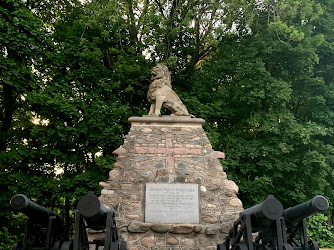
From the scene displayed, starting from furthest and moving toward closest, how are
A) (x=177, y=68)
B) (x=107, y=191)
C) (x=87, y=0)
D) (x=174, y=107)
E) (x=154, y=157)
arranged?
(x=177, y=68)
(x=87, y=0)
(x=174, y=107)
(x=154, y=157)
(x=107, y=191)

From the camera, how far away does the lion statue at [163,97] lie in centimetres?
731

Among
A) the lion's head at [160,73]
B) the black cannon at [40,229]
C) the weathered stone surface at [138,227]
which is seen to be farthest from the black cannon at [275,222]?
the lion's head at [160,73]

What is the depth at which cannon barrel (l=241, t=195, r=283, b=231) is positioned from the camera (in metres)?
3.71

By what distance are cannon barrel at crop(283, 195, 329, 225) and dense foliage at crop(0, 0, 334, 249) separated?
4.40 metres

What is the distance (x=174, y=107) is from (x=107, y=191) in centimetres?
242

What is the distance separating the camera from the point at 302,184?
8867 millimetres

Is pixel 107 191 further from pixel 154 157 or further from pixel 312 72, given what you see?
pixel 312 72

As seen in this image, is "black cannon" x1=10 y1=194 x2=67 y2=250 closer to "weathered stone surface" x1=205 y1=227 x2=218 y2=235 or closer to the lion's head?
"weathered stone surface" x1=205 y1=227 x2=218 y2=235

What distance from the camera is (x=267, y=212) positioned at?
12.2ft

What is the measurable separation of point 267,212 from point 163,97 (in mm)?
4165

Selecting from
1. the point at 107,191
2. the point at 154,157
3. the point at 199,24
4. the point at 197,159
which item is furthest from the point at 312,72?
the point at 107,191

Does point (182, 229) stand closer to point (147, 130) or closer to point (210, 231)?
point (210, 231)

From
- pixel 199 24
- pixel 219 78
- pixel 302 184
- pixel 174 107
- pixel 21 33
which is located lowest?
pixel 302 184

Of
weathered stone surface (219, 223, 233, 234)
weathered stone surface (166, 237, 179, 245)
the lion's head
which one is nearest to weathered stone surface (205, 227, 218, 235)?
weathered stone surface (219, 223, 233, 234)
